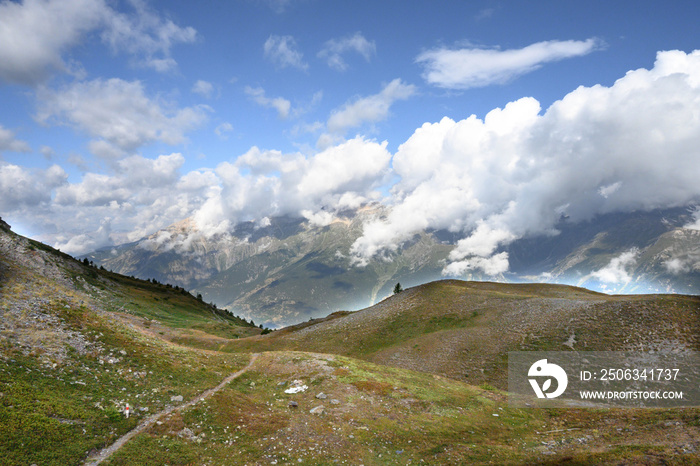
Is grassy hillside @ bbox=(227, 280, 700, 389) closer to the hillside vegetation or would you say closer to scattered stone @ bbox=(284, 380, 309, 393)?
the hillside vegetation

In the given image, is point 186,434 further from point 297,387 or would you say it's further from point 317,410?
point 297,387

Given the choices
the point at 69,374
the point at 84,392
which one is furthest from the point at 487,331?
the point at 69,374

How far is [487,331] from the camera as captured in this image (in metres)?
53.2

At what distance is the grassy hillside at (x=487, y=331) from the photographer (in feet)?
142

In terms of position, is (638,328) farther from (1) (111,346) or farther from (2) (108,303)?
(2) (108,303)

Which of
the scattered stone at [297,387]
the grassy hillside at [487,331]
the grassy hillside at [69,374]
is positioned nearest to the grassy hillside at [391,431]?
the scattered stone at [297,387]

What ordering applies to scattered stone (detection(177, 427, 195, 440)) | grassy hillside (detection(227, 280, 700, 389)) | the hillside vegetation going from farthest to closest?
grassy hillside (detection(227, 280, 700, 389)) < scattered stone (detection(177, 427, 195, 440)) < the hillside vegetation

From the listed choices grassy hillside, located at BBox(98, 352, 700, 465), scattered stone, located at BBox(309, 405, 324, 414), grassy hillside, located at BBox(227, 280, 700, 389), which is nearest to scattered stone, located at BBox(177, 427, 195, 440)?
grassy hillside, located at BBox(98, 352, 700, 465)

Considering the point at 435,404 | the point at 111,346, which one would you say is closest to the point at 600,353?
the point at 435,404

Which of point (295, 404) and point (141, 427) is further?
Result: point (295, 404)

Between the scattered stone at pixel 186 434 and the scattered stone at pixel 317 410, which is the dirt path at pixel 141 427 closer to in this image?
the scattered stone at pixel 186 434

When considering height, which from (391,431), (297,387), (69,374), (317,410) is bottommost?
(391,431)

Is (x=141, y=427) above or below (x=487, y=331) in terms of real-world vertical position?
below

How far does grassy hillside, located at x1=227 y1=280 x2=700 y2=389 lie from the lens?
4334 cm
